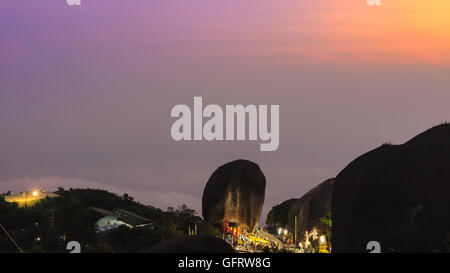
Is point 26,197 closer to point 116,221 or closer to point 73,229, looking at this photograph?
point 116,221

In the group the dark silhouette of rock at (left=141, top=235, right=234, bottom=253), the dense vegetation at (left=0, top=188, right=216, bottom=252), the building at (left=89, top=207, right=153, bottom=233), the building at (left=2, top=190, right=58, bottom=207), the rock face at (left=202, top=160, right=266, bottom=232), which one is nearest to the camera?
the dark silhouette of rock at (left=141, top=235, right=234, bottom=253)

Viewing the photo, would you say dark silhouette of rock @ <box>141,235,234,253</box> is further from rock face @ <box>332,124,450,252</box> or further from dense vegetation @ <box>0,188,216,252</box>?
dense vegetation @ <box>0,188,216,252</box>

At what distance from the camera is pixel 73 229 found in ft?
167

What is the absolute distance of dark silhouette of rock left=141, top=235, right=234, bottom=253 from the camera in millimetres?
24875

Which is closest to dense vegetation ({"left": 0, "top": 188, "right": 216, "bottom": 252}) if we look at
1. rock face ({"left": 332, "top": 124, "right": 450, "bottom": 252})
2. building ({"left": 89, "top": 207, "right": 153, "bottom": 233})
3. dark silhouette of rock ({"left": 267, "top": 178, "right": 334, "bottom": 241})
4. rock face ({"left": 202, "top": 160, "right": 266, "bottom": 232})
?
building ({"left": 89, "top": 207, "right": 153, "bottom": 233})

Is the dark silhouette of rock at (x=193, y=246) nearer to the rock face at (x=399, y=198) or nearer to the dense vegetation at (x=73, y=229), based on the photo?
the rock face at (x=399, y=198)

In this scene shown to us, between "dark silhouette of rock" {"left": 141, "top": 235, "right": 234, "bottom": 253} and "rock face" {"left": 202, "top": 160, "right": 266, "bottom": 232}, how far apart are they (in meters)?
27.8

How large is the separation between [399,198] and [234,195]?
24.9 meters

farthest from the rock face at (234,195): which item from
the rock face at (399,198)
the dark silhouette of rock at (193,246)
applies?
the dark silhouette of rock at (193,246)

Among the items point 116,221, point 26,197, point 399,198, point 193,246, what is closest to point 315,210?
point 399,198

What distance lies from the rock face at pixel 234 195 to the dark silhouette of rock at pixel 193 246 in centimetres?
2780

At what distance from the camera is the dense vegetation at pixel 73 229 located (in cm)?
4700

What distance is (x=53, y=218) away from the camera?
54594mm

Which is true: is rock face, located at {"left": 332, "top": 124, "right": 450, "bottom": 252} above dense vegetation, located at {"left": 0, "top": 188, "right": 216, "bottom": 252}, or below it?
above
